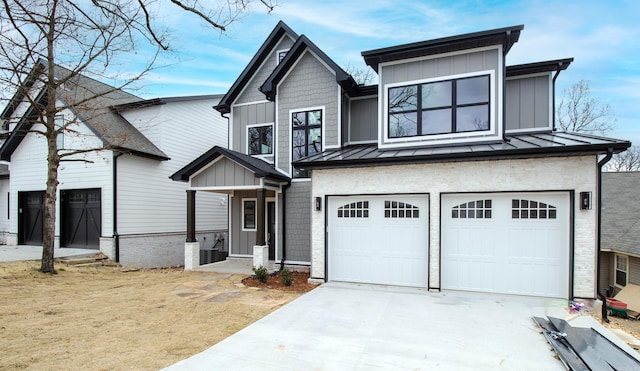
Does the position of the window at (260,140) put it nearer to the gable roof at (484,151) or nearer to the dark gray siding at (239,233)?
the dark gray siding at (239,233)

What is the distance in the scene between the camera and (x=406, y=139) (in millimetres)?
9445

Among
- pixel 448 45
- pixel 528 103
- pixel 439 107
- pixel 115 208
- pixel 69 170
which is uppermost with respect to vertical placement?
pixel 448 45

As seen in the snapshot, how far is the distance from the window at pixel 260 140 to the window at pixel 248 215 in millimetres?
2015

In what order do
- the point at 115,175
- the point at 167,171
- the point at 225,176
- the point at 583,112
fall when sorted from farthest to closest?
the point at 583,112 → the point at 167,171 → the point at 115,175 → the point at 225,176

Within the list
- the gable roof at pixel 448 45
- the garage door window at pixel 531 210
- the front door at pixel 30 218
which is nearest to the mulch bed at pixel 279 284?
the garage door window at pixel 531 210

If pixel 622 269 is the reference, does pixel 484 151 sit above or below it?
above

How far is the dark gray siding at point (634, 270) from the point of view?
13086 mm

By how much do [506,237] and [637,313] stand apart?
800cm

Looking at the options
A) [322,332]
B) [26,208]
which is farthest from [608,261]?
[26,208]

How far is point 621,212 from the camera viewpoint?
52.4ft

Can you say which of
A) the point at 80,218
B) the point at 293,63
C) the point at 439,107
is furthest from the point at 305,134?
the point at 80,218

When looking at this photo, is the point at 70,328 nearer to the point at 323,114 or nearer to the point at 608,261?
the point at 323,114

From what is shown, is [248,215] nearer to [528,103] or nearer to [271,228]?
[271,228]

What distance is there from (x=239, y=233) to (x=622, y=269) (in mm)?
16122
